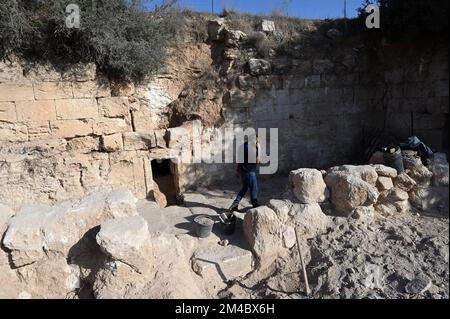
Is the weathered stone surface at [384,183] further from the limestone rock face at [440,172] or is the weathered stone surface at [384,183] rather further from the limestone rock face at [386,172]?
the limestone rock face at [440,172]

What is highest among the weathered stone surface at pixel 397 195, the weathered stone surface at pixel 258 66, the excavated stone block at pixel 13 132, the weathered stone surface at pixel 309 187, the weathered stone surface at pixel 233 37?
the weathered stone surface at pixel 233 37

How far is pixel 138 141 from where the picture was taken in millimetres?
7074

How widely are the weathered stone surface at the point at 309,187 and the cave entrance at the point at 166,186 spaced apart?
10.2ft

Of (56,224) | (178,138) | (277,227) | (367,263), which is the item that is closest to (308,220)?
(277,227)

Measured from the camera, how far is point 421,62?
8094mm

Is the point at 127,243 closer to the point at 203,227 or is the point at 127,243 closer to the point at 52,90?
the point at 203,227

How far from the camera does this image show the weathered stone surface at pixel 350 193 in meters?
5.31

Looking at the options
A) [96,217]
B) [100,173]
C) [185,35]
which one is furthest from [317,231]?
[185,35]

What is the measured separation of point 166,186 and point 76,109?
272 cm

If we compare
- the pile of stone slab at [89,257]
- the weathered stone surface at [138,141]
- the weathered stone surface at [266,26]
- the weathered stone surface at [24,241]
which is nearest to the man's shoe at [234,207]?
the pile of stone slab at [89,257]

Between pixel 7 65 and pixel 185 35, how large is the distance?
377cm

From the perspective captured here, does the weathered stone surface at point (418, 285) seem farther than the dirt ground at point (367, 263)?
No

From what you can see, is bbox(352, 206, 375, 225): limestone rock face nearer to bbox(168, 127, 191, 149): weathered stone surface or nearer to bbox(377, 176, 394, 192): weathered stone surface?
bbox(377, 176, 394, 192): weathered stone surface

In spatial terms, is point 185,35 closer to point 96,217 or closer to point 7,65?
point 7,65
